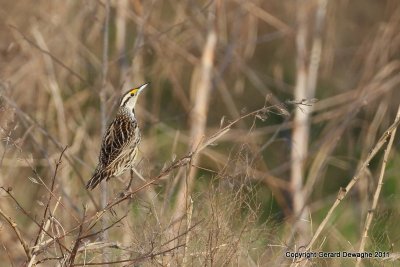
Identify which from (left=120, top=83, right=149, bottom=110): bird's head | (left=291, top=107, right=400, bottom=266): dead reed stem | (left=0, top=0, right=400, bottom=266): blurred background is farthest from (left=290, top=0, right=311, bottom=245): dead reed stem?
(left=291, top=107, right=400, bottom=266): dead reed stem

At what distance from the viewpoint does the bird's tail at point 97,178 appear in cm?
395

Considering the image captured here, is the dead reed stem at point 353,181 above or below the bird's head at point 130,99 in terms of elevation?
below

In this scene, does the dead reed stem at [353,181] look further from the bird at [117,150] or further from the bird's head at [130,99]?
the bird's head at [130,99]

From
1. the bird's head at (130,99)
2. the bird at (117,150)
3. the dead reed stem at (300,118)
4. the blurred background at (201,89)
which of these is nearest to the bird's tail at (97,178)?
the bird at (117,150)

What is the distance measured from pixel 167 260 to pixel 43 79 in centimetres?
449

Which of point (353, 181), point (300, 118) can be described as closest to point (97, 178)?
point (353, 181)

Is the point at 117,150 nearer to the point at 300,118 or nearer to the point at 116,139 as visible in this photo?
the point at 116,139

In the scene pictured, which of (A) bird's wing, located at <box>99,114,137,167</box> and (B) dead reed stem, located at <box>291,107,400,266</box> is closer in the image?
(B) dead reed stem, located at <box>291,107,400,266</box>

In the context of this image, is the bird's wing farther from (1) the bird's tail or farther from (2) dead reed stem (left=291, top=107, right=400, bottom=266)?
(2) dead reed stem (left=291, top=107, right=400, bottom=266)

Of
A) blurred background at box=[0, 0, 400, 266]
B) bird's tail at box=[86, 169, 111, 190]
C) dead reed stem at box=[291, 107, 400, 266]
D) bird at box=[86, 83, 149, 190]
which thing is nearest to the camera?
dead reed stem at box=[291, 107, 400, 266]

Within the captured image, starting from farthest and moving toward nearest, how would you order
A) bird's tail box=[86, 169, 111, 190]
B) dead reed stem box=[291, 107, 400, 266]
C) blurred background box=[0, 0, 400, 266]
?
blurred background box=[0, 0, 400, 266] → bird's tail box=[86, 169, 111, 190] → dead reed stem box=[291, 107, 400, 266]

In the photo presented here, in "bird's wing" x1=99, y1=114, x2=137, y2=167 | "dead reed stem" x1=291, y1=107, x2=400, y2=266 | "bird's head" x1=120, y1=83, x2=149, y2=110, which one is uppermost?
"bird's head" x1=120, y1=83, x2=149, y2=110

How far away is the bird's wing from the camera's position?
4160 millimetres

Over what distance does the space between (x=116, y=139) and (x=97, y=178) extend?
14.2 inches
